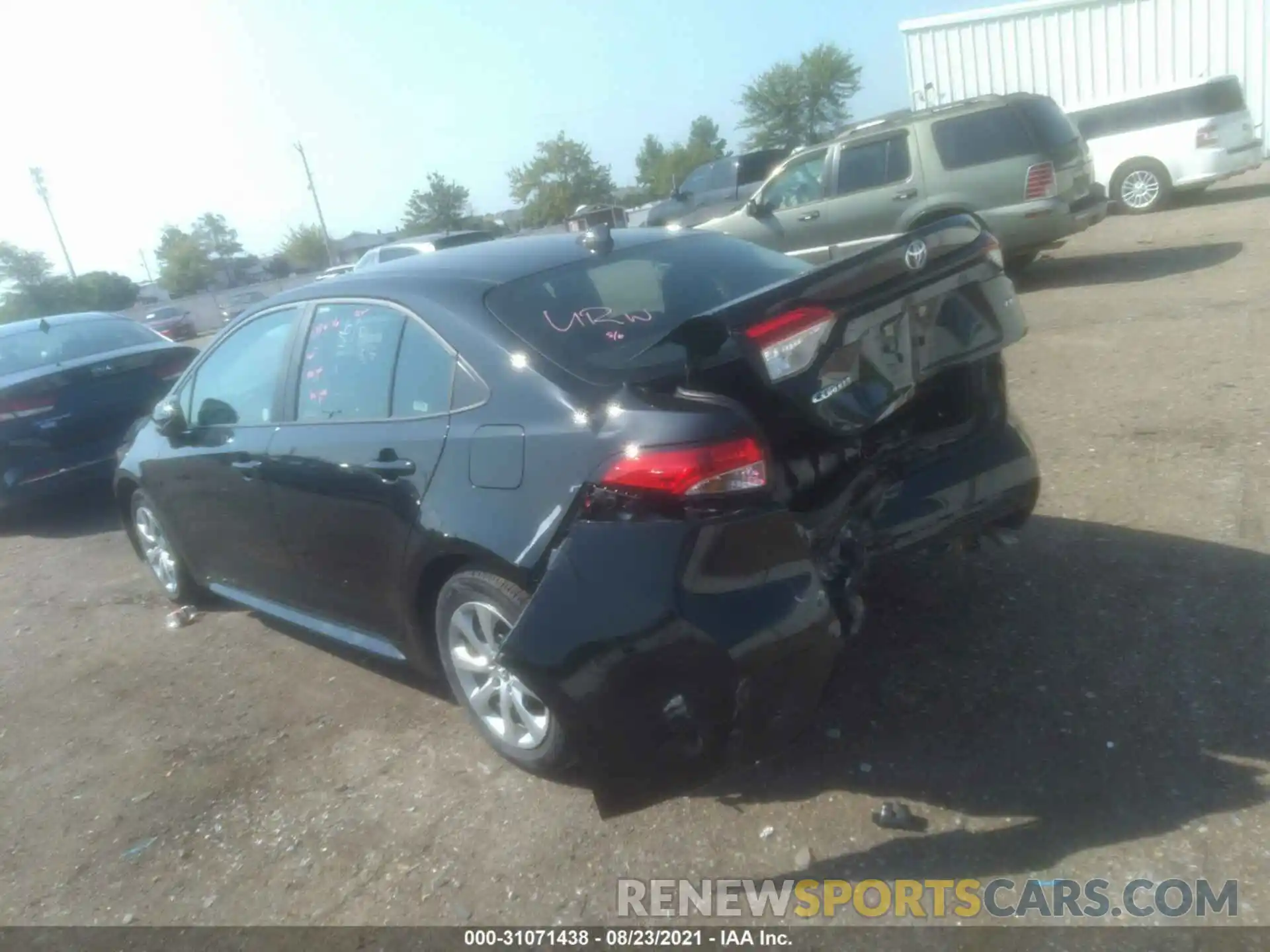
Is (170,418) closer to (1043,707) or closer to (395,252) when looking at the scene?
(1043,707)

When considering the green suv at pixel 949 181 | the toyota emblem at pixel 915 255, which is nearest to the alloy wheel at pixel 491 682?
the toyota emblem at pixel 915 255

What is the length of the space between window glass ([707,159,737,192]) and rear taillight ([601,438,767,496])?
51.0 feet

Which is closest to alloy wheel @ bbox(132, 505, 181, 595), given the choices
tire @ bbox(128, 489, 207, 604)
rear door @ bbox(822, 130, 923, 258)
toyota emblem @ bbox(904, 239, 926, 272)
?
tire @ bbox(128, 489, 207, 604)

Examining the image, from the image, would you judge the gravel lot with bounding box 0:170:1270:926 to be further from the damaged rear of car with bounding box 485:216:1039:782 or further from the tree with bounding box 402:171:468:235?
the tree with bounding box 402:171:468:235

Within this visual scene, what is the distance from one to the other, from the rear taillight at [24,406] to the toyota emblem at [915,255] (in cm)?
654

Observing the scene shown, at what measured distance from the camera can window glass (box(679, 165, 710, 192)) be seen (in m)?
18.6

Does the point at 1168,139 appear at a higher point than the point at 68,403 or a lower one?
lower

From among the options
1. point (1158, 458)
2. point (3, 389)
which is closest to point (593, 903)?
point (1158, 458)

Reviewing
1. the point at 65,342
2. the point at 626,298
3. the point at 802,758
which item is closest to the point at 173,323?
the point at 65,342

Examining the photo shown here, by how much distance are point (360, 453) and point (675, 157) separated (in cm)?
4942

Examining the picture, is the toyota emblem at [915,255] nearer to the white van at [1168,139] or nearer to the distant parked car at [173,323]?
the white van at [1168,139]

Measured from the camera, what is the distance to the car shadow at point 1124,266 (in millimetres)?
10641

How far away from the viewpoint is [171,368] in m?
8.12

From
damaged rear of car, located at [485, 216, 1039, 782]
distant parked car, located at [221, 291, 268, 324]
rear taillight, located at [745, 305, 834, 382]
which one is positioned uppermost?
rear taillight, located at [745, 305, 834, 382]
